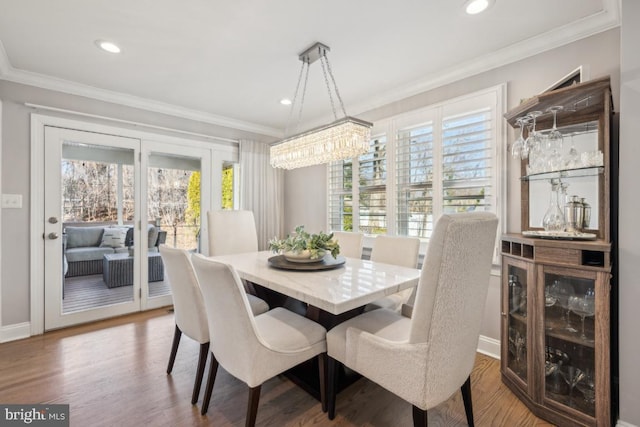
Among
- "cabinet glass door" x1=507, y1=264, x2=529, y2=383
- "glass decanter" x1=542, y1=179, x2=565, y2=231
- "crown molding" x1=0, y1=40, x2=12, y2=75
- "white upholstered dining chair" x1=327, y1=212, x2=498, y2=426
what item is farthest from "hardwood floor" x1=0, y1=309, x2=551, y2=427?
"crown molding" x1=0, y1=40, x2=12, y2=75

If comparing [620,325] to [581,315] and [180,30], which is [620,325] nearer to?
[581,315]

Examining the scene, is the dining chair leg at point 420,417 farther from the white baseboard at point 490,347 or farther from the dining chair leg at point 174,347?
the dining chair leg at point 174,347

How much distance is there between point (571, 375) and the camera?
5.48 ft

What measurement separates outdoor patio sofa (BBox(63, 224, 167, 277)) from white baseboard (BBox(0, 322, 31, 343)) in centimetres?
53

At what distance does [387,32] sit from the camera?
6.93ft

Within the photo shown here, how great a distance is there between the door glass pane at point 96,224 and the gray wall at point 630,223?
416cm

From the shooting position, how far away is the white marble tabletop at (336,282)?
4.80ft

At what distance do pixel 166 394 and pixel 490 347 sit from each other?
2.49m

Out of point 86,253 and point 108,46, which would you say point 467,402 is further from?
point 86,253

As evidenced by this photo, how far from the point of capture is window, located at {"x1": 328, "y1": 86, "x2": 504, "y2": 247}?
98.6 inches

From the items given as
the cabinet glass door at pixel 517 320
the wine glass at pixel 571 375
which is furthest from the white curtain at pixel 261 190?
the wine glass at pixel 571 375

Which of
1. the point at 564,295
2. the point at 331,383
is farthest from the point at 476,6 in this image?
the point at 331,383

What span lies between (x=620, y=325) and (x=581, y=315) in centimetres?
16

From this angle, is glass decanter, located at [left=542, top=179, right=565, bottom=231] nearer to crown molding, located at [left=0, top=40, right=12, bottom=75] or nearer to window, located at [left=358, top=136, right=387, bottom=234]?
A: window, located at [left=358, top=136, right=387, bottom=234]
